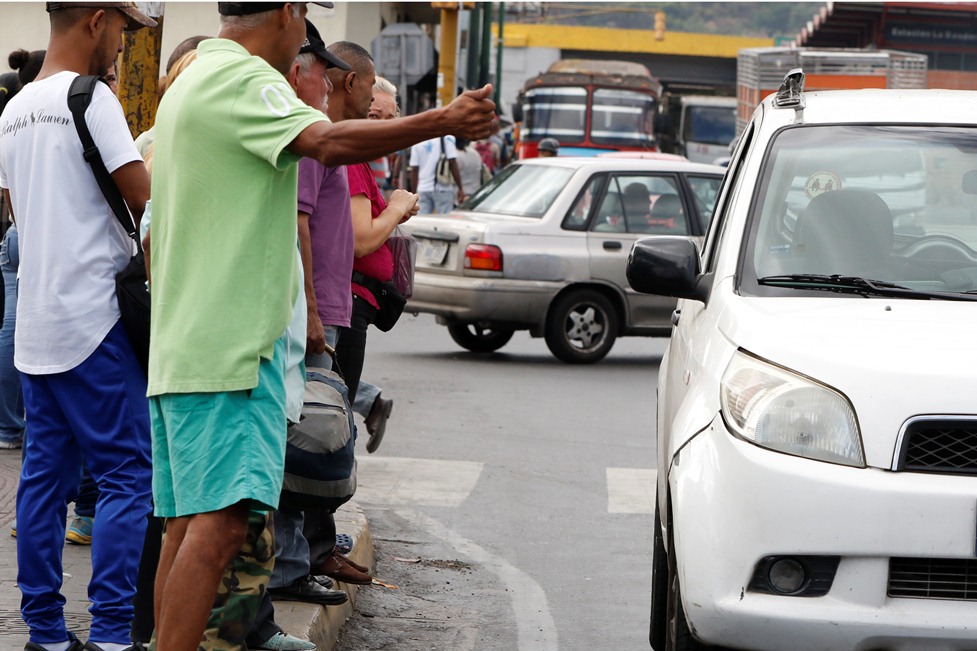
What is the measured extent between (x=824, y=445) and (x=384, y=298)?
2.59m

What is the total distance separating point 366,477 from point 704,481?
4.68m

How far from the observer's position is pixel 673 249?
4500 mm

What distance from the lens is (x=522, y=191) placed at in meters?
13.7

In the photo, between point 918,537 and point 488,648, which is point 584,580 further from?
point 918,537

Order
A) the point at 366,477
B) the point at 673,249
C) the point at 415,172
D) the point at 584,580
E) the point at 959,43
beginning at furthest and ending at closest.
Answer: the point at 959,43 < the point at 415,172 < the point at 366,477 < the point at 584,580 < the point at 673,249

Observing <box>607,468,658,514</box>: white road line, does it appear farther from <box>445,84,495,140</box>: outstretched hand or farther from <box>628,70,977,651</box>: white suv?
<box>445,84,495,140</box>: outstretched hand

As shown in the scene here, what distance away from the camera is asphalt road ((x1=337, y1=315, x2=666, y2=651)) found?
5.61 metres

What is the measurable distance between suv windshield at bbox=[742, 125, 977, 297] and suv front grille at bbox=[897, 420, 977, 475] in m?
0.76

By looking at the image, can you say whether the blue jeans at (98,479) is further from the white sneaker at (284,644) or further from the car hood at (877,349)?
the car hood at (877,349)

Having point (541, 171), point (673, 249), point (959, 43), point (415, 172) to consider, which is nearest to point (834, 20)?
point (959, 43)

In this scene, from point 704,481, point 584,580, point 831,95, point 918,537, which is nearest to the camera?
point 918,537

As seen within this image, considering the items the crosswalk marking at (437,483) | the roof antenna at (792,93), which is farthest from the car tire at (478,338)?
the roof antenna at (792,93)

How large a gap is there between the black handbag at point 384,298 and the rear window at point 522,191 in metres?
7.41

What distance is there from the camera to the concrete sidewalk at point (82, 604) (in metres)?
4.63
